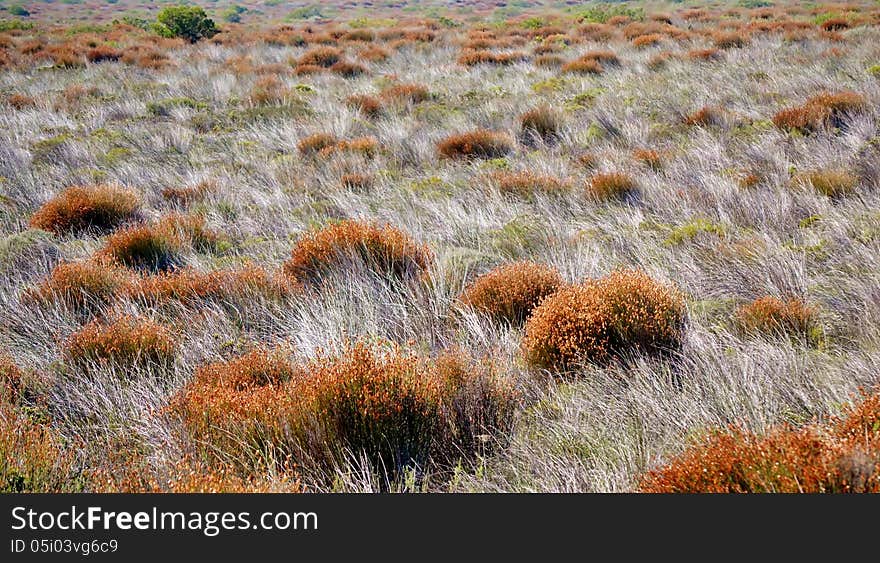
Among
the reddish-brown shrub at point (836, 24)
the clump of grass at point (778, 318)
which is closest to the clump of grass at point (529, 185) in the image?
the clump of grass at point (778, 318)

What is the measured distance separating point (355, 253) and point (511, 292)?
1324 mm

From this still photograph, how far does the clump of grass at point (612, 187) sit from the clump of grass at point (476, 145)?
2079mm

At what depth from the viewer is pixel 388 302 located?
13.2 ft

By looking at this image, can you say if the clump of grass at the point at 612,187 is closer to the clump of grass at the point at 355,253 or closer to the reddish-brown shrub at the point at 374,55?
the clump of grass at the point at 355,253

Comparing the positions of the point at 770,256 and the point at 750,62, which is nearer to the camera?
the point at 770,256

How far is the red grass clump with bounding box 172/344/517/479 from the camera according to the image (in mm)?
2492

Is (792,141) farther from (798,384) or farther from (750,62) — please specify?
(750,62)

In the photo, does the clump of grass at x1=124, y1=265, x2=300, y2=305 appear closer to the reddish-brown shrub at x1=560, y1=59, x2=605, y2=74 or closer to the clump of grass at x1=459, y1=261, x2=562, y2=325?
the clump of grass at x1=459, y1=261, x2=562, y2=325

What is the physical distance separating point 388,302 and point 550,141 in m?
5.11

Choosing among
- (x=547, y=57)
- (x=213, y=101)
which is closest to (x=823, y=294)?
(x=213, y=101)

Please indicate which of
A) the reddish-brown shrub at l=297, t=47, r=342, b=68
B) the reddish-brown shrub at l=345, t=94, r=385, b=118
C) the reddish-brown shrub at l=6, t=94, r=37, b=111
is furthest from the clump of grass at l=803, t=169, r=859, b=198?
the reddish-brown shrub at l=297, t=47, r=342, b=68

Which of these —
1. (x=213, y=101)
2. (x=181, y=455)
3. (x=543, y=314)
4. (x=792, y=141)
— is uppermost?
(x=213, y=101)

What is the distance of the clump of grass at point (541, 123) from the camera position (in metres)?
8.53

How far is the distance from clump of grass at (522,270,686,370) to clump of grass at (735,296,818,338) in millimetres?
405
